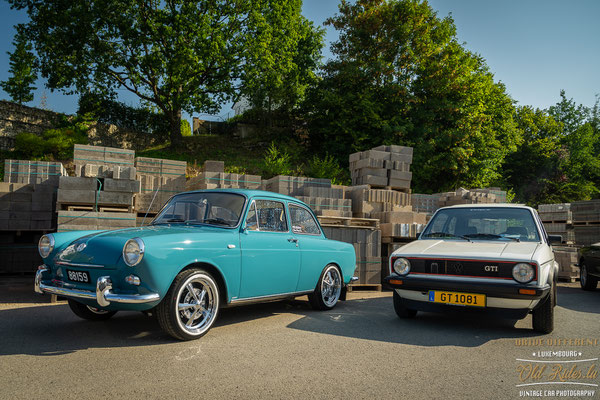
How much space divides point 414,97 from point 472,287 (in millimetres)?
20923

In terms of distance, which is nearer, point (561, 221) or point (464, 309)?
point (464, 309)

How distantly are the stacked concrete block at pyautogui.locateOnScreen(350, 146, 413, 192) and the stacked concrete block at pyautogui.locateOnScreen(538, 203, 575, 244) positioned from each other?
5803mm

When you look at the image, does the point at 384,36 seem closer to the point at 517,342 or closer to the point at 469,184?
the point at 469,184

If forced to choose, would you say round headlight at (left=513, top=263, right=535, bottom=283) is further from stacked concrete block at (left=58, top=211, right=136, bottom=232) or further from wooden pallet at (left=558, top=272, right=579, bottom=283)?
wooden pallet at (left=558, top=272, right=579, bottom=283)

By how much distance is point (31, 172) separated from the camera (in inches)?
377

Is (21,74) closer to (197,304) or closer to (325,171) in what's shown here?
(325,171)

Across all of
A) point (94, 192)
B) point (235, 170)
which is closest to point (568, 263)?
point (94, 192)

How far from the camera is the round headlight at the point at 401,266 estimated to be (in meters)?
5.37

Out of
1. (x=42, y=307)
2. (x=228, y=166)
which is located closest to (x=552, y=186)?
(x=228, y=166)

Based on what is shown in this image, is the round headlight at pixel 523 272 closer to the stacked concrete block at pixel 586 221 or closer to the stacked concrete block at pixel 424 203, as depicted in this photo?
the stacked concrete block at pixel 424 203

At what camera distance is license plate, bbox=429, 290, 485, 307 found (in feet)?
15.6

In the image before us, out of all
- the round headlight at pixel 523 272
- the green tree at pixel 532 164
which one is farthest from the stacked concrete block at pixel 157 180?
the green tree at pixel 532 164

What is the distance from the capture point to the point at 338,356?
396cm

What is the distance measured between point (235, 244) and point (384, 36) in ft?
74.1
